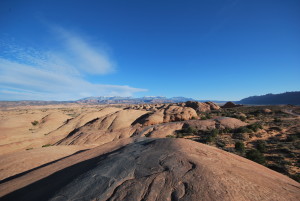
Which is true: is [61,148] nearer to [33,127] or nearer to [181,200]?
[181,200]

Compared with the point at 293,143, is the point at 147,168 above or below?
above

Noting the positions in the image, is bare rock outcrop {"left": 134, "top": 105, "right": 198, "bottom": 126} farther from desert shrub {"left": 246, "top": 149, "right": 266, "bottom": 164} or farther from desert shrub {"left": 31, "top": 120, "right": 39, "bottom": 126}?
desert shrub {"left": 31, "top": 120, "right": 39, "bottom": 126}

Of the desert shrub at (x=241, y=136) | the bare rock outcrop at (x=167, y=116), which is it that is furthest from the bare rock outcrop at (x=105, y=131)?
the desert shrub at (x=241, y=136)

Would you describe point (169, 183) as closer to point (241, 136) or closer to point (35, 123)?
point (241, 136)

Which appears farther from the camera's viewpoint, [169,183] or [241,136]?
[241,136]

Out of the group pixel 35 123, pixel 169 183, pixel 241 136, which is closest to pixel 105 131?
pixel 241 136

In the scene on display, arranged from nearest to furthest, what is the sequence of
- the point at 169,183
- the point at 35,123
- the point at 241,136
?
1. the point at 169,183
2. the point at 241,136
3. the point at 35,123

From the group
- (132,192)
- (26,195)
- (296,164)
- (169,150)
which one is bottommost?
(296,164)

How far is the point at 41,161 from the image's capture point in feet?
Answer: 44.2

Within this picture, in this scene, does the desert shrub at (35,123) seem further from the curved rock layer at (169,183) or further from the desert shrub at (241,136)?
the desert shrub at (241,136)

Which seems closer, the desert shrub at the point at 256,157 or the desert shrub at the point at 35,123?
the desert shrub at the point at 256,157

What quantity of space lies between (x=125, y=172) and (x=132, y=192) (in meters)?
1.22

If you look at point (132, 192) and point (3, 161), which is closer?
point (132, 192)

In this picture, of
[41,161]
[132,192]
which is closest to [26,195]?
[132,192]
